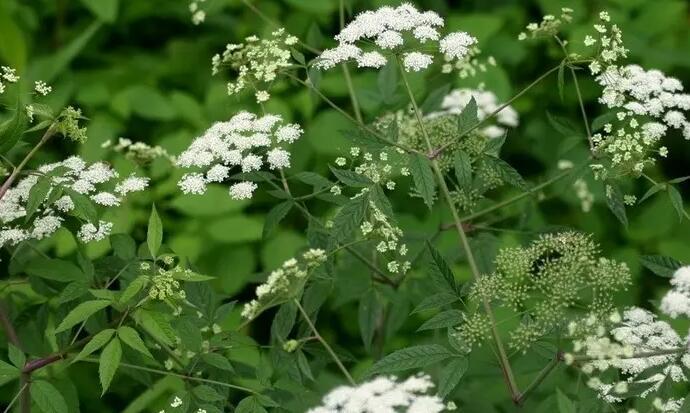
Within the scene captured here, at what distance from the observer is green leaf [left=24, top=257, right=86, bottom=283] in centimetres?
285

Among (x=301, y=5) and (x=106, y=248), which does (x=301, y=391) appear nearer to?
(x=106, y=248)

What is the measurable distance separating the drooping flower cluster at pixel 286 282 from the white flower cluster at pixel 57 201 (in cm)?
44

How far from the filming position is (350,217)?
8.81ft

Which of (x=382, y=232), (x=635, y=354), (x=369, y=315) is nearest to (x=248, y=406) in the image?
(x=382, y=232)

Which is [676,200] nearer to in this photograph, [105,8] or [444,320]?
[444,320]

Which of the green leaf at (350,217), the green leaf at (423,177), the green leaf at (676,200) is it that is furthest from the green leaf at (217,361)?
the green leaf at (676,200)

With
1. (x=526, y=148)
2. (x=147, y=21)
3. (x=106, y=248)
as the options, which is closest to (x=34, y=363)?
(x=106, y=248)

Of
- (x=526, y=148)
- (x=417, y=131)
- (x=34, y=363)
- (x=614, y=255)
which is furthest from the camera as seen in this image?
(x=526, y=148)

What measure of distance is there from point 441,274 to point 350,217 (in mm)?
270

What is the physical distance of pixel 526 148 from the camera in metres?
5.55

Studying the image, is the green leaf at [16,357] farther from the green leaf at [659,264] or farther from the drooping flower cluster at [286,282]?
the green leaf at [659,264]

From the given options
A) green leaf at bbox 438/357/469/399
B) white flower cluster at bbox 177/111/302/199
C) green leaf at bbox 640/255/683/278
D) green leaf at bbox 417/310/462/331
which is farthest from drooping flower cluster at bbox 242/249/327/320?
green leaf at bbox 640/255/683/278

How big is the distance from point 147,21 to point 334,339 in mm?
2418

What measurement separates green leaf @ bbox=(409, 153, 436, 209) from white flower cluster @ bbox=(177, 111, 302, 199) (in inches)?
14.3
